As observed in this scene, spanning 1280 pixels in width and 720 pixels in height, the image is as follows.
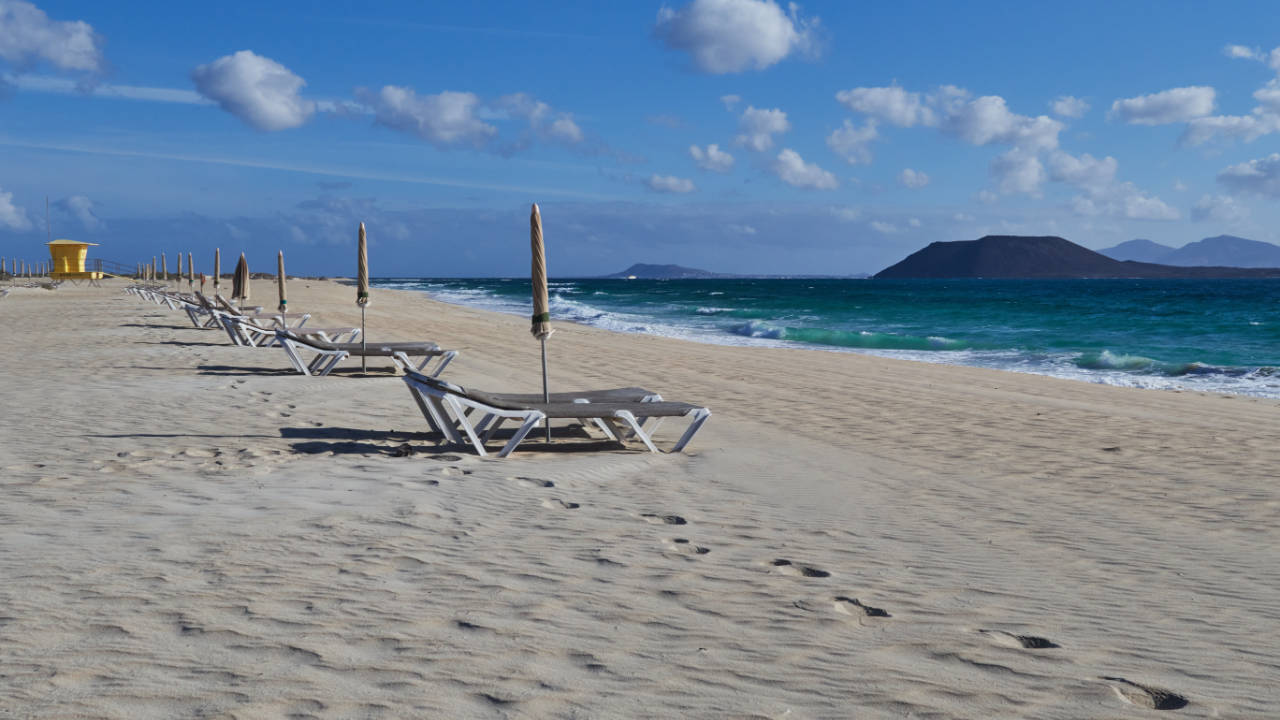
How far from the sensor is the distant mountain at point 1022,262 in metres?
151

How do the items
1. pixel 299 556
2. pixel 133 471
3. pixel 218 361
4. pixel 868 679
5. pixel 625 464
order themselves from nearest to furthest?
pixel 868 679
pixel 299 556
pixel 133 471
pixel 625 464
pixel 218 361

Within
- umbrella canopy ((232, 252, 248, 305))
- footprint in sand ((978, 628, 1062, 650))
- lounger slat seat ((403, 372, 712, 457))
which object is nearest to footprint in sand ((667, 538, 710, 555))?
footprint in sand ((978, 628, 1062, 650))

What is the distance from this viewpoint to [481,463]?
563cm

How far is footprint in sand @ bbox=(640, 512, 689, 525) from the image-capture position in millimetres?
4348

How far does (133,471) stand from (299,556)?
84.2 inches

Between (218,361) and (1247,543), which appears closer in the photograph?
(1247,543)

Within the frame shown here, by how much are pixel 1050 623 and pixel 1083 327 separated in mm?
26931

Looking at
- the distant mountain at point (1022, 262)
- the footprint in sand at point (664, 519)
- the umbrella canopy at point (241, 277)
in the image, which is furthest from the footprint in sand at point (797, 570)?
the distant mountain at point (1022, 262)

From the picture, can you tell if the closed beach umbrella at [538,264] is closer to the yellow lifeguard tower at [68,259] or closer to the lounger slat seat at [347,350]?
the lounger slat seat at [347,350]

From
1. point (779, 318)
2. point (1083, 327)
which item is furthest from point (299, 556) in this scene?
point (779, 318)

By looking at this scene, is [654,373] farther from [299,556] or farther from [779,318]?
[779,318]

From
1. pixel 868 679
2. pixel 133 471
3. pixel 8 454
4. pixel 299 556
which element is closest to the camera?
pixel 868 679

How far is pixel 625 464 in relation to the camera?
5.81 m

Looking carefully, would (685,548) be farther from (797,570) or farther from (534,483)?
(534,483)
